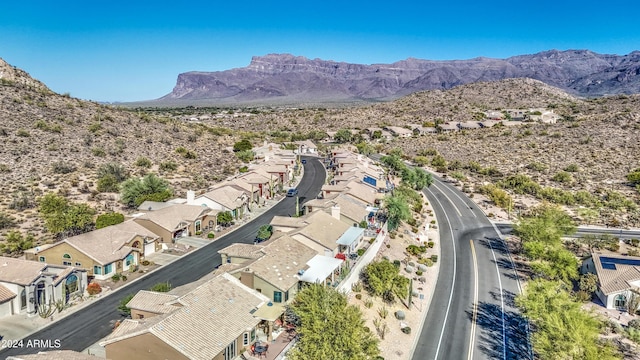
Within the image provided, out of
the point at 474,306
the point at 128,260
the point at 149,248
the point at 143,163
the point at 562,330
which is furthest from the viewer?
the point at 143,163

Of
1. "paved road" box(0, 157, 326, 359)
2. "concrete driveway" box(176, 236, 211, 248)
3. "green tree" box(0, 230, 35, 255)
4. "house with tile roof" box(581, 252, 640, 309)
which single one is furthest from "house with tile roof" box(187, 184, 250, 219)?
"house with tile roof" box(581, 252, 640, 309)

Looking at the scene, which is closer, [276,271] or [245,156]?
[276,271]

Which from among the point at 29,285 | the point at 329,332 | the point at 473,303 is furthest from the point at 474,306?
the point at 29,285

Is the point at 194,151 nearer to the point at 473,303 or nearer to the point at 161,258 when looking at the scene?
the point at 161,258

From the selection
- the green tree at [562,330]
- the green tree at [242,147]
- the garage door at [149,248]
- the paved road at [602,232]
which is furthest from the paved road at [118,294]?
the green tree at [242,147]

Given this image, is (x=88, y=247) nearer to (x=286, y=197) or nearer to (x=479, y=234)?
(x=286, y=197)

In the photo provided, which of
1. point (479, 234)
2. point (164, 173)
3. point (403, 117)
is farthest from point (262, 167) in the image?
point (403, 117)

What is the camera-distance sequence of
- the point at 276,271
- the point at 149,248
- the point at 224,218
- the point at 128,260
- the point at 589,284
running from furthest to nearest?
the point at 224,218 < the point at 149,248 < the point at 589,284 < the point at 128,260 < the point at 276,271
